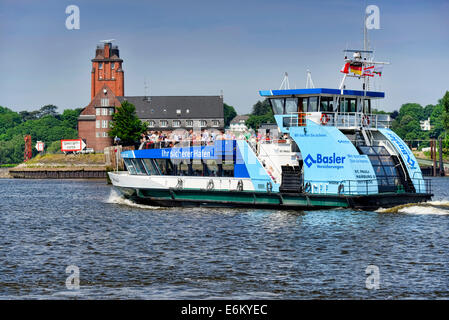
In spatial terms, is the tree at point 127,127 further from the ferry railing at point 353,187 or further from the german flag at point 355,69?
the ferry railing at point 353,187

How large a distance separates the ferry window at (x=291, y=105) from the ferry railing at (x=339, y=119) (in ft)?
0.86

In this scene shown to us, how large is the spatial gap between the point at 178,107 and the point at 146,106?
7.76 meters

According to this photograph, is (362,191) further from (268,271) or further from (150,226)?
(268,271)

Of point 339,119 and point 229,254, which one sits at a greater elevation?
point 339,119

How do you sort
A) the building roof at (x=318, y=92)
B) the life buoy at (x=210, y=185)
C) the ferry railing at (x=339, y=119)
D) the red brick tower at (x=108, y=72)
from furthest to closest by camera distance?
1. the red brick tower at (x=108, y=72)
2. the life buoy at (x=210, y=185)
3. the building roof at (x=318, y=92)
4. the ferry railing at (x=339, y=119)

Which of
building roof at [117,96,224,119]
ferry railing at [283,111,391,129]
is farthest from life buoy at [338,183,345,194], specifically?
building roof at [117,96,224,119]

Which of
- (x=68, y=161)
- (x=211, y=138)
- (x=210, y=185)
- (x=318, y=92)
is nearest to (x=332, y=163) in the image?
(x=318, y=92)

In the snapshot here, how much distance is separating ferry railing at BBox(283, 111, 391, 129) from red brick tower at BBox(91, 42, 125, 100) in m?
138

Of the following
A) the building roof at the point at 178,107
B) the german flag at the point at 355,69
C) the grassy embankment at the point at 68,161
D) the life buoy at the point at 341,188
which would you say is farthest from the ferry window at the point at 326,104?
the building roof at the point at 178,107

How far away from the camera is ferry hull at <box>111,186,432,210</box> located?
36.2 meters

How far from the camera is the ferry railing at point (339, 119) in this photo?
38.8 meters

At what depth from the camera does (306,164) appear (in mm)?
37562

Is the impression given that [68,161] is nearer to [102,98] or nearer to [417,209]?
[102,98]

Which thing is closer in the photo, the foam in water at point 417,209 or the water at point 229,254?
the water at point 229,254
